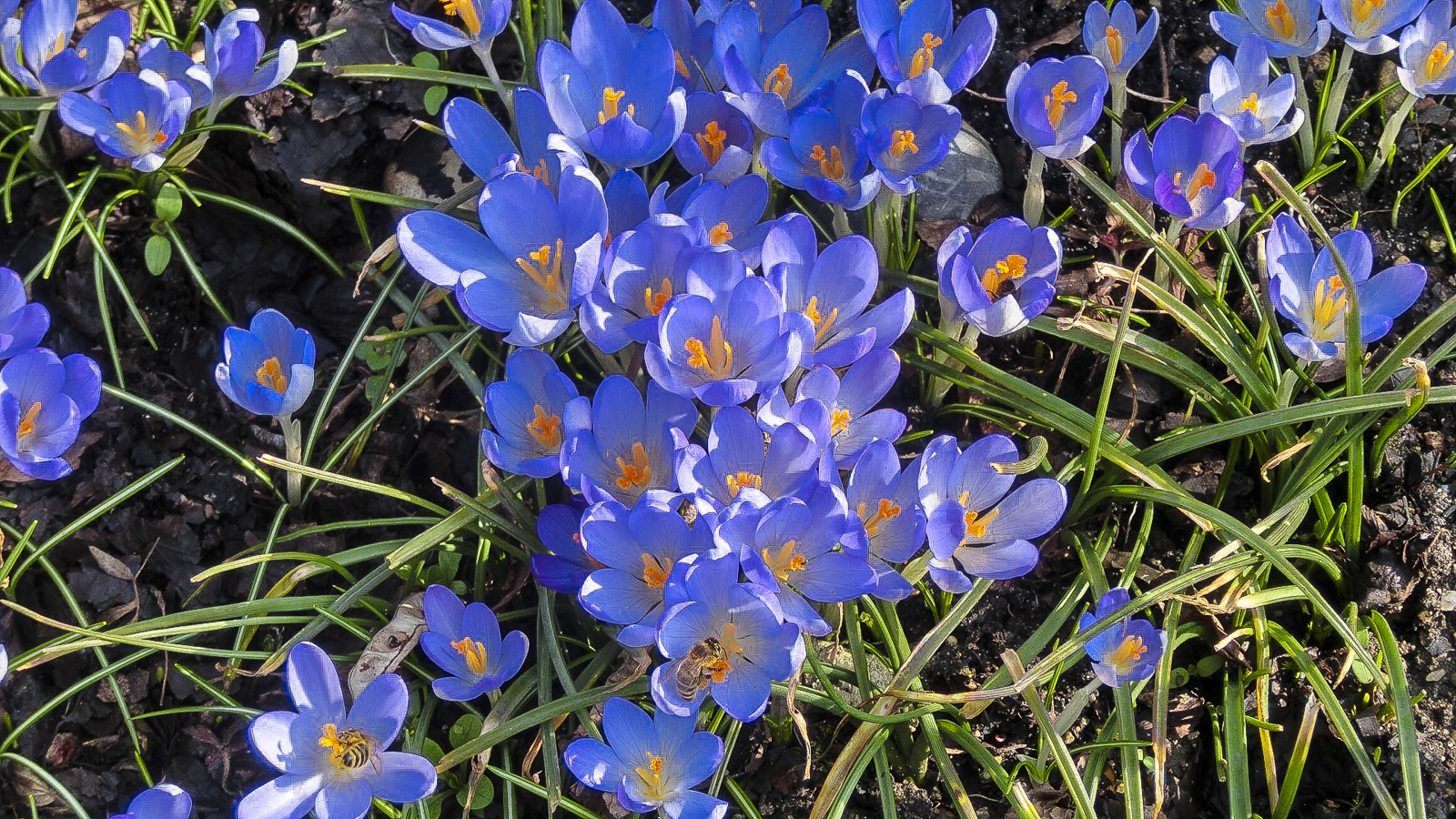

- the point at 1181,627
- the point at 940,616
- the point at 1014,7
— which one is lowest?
the point at 940,616

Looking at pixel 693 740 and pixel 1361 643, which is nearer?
pixel 693 740

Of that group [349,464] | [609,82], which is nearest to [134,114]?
[349,464]

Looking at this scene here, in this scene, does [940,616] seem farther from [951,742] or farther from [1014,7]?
[1014,7]

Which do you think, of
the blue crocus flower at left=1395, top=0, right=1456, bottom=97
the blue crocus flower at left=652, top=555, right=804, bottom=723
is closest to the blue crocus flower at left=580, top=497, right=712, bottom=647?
the blue crocus flower at left=652, top=555, right=804, bottom=723

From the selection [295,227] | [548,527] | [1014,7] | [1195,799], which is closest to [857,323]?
[548,527]

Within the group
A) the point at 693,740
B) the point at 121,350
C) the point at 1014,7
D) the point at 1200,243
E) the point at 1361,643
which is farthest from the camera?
the point at 1014,7
